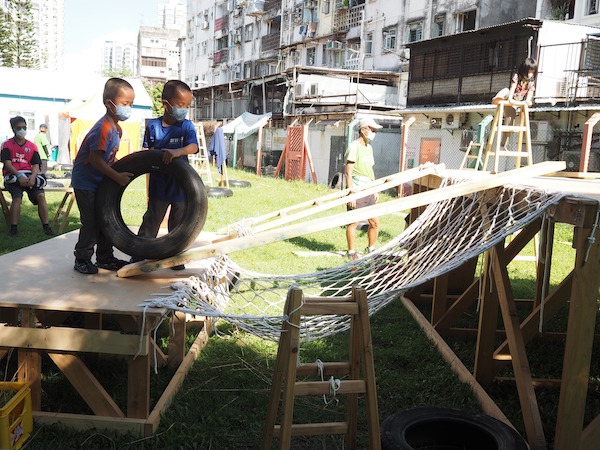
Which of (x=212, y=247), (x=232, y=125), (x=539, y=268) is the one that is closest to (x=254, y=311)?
(x=212, y=247)

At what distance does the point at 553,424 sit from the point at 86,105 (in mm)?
15915

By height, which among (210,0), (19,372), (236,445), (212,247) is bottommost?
(236,445)

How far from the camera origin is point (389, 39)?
27.0m

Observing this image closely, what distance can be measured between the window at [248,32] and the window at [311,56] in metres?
9.47

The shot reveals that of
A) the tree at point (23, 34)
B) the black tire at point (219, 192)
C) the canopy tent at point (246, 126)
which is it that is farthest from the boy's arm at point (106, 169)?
the tree at point (23, 34)

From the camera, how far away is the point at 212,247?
10.9 ft

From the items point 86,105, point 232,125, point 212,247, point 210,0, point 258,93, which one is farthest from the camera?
point 210,0

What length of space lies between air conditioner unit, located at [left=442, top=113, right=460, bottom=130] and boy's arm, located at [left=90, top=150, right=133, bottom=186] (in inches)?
662

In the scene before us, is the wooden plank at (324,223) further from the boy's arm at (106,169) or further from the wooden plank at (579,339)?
the wooden plank at (579,339)

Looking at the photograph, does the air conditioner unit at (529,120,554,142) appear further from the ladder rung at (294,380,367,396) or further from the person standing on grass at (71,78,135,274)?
the ladder rung at (294,380,367,396)

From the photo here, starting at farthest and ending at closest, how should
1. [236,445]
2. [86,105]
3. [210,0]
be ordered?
[210,0] < [86,105] < [236,445]

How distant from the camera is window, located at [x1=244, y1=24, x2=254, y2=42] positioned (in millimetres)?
42781

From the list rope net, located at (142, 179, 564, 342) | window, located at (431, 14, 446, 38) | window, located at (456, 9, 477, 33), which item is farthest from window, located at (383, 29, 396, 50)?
rope net, located at (142, 179, 564, 342)

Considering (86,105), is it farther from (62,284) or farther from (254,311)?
(62,284)
